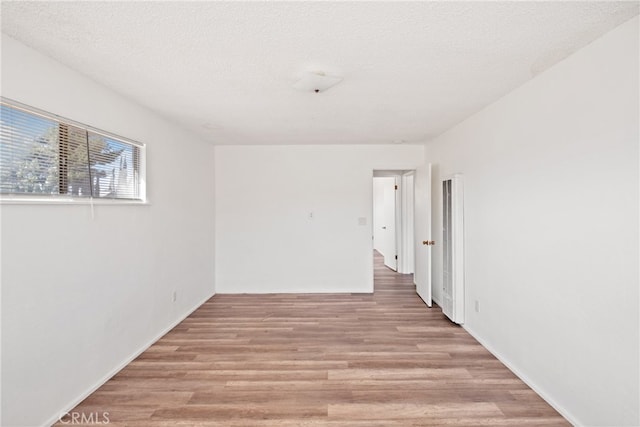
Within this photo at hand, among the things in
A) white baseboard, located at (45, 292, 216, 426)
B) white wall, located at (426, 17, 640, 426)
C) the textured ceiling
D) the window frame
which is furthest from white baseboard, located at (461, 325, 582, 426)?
the window frame

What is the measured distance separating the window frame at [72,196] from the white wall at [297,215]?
1.88 metres

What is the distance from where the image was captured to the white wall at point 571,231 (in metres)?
1.59

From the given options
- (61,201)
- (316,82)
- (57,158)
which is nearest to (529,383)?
(316,82)

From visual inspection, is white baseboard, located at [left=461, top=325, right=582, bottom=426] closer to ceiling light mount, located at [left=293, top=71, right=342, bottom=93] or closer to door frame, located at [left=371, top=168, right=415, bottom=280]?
ceiling light mount, located at [left=293, top=71, right=342, bottom=93]

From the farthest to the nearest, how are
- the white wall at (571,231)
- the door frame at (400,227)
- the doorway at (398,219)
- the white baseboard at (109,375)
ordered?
the door frame at (400,227) → the doorway at (398,219) → the white baseboard at (109,375) → the white wall at (571,231)

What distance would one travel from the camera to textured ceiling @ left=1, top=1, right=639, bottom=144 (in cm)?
146

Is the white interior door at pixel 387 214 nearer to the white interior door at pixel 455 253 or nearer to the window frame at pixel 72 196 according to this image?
the white interior door at pixel 455 253

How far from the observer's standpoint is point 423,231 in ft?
14.0

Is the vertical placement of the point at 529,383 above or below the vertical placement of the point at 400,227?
below

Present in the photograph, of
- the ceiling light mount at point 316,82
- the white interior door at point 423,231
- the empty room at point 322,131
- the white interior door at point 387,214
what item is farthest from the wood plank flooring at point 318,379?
the white interior door at point 387,214

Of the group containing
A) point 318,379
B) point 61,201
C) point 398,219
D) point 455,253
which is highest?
point 61,201

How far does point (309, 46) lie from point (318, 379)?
2426 millimetres

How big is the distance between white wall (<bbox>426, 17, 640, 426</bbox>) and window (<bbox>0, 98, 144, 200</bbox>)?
3375 mm

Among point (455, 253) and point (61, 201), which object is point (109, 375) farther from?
point (455, 253)
